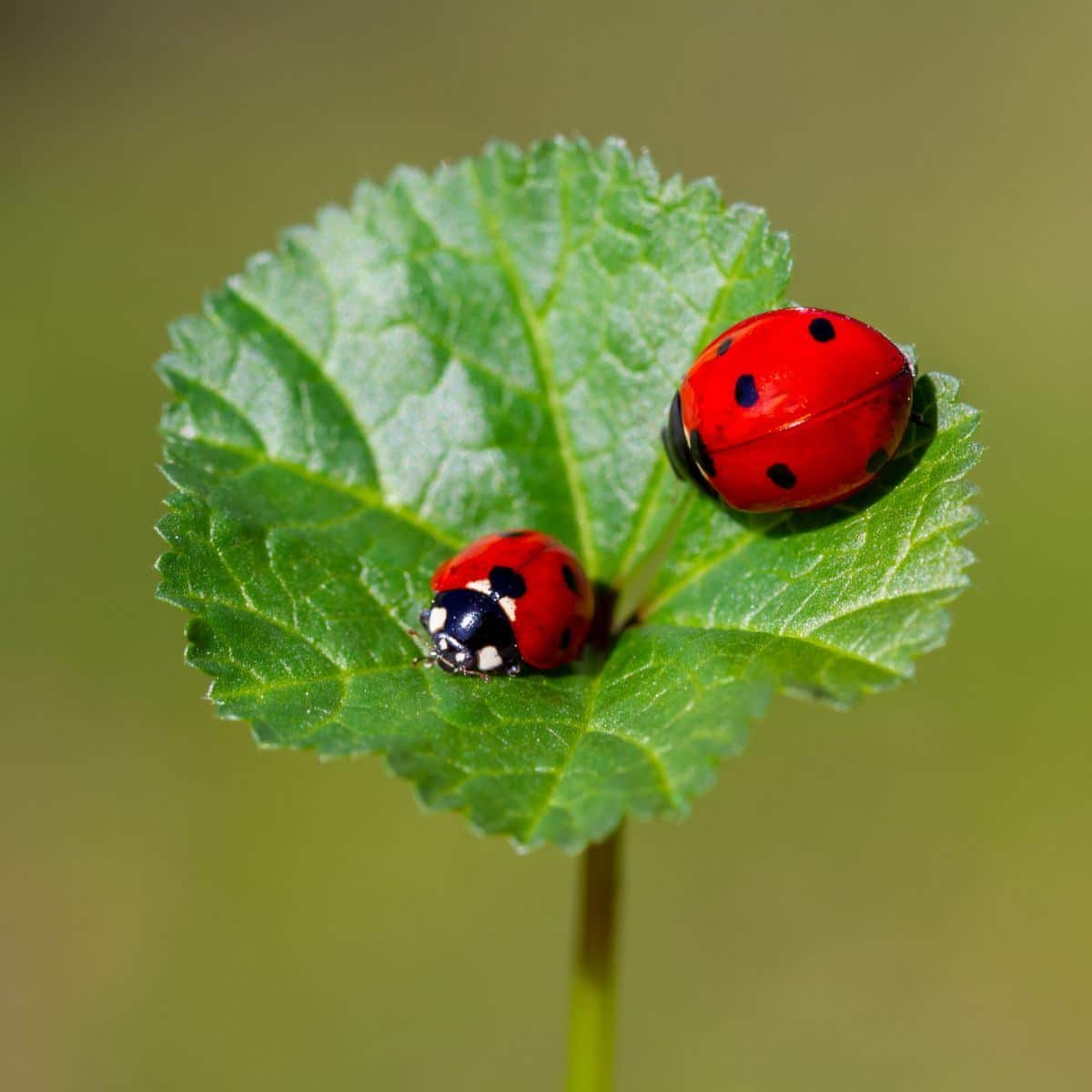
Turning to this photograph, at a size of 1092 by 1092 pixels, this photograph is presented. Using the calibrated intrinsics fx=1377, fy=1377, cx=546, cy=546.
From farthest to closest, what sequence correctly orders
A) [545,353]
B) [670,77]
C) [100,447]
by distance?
[670,77]
[100,447]
[545,353]

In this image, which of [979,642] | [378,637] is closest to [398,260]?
[378,637]

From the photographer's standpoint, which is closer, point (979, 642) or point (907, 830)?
point (907, 830)

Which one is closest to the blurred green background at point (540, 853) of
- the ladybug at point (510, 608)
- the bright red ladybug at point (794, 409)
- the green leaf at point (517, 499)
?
the green leaf at point (517, 499)

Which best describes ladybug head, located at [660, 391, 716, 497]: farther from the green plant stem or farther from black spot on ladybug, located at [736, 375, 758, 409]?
the green plant stem

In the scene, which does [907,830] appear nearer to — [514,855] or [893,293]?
[514,855]

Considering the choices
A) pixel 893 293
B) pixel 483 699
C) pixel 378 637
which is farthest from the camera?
pixel 893 293

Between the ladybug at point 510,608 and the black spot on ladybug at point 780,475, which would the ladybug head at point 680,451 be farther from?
the ladybug at point 510,608
